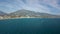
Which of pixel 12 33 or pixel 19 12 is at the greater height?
pixel 19 12

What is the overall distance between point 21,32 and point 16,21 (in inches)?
96.8

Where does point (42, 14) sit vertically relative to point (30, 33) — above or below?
above

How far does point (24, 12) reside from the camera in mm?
6402

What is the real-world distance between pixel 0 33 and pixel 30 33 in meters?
1.42

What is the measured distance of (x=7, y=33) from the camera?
516cm

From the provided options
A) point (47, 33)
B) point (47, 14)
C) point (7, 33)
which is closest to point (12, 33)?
point (7, 33)

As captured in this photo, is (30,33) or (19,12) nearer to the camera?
(30,33)

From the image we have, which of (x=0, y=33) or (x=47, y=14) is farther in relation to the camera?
(x=47, y=14)

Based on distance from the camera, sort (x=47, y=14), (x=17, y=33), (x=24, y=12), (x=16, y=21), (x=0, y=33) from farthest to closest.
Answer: (x=16, y=21), (x=24, y=12), (x=47, y=14), (x=17, y=33), (x=0, y=33)

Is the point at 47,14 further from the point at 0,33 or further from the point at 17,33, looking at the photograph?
the point at 0,33

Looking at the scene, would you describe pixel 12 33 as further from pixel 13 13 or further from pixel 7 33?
pixel 13 13

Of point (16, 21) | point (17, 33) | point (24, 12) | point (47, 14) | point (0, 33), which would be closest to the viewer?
point (0, 33)

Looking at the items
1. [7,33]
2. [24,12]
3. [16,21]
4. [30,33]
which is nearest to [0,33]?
[7,33]

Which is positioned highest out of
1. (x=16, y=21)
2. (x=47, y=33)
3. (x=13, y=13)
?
(x=13, y=13)
